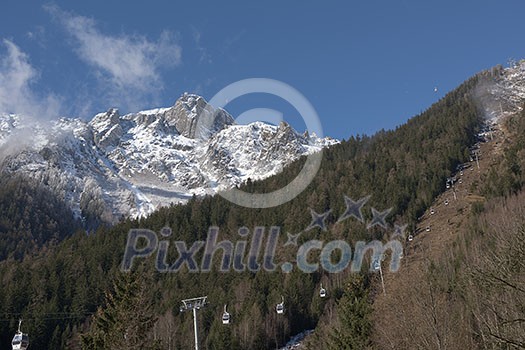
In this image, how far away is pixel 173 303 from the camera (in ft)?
270

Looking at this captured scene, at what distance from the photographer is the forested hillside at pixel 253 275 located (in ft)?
118

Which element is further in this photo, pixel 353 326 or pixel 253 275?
pixel 253 275

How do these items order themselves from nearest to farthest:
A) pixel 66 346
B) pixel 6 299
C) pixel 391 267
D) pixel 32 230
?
1. pixel 391 267
2. pixel 66 346
3. pixel 6 299
4. pixel 32 230

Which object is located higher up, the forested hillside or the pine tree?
the forested hillside

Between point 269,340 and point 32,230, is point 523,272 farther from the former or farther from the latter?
point 32,230

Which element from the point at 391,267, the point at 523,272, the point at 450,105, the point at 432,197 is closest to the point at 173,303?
the point at 391,267

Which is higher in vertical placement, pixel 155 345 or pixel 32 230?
pixel 32 230

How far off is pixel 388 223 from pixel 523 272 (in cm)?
8762

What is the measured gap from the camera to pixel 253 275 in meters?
90.1

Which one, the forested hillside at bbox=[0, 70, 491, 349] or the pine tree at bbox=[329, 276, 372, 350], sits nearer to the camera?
the pine tree at bbox=[329, 276, 372, 350]

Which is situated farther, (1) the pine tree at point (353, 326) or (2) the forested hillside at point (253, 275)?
(2) the forested hillside at point (253, 275)

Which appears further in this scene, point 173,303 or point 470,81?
point 470,81

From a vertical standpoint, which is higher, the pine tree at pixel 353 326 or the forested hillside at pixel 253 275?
the forested hillside at pixel 253 275

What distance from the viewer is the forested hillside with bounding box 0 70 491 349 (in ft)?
118
